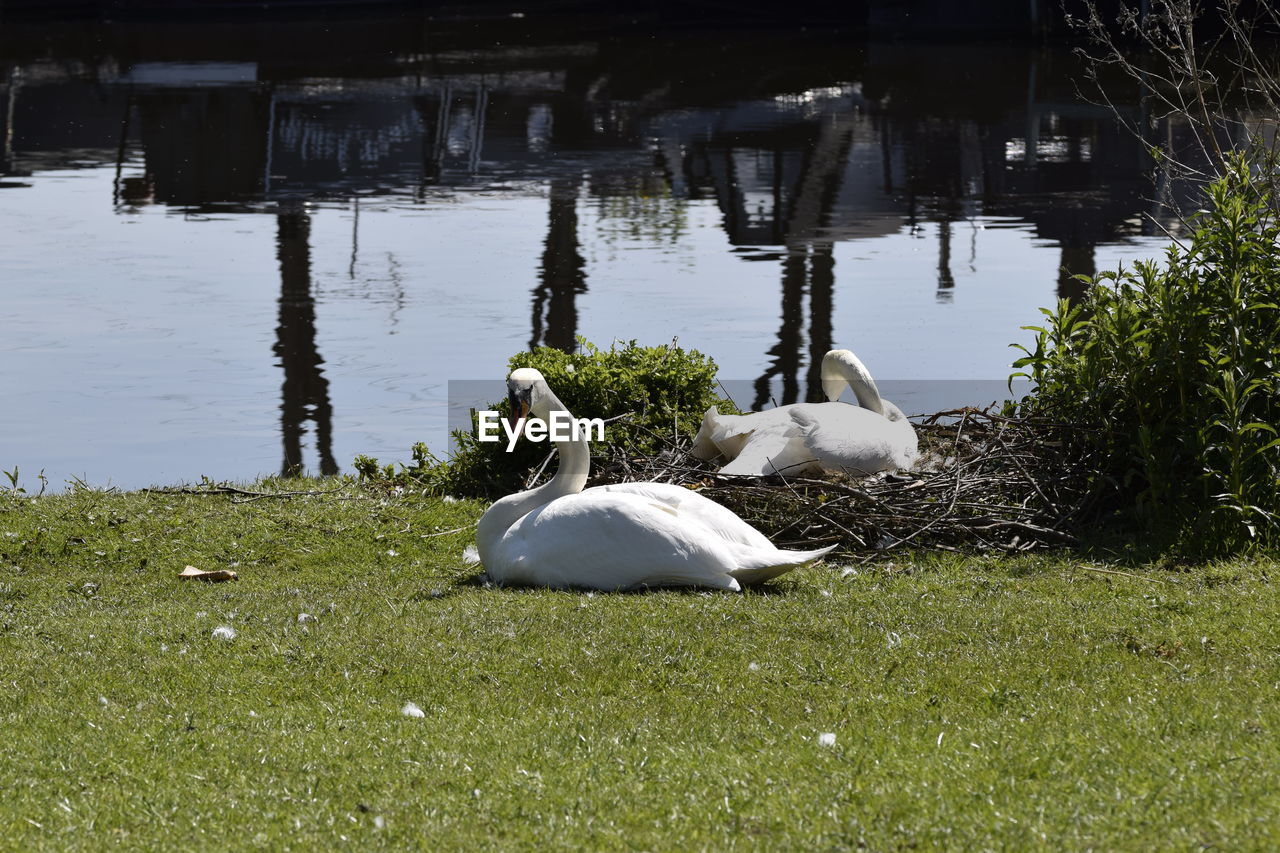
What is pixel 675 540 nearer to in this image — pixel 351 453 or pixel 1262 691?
pixel 1262 691

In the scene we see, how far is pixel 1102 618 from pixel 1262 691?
1250mm

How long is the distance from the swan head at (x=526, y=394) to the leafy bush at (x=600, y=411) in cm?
217

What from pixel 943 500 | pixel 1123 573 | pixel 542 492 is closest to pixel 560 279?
pixel 943 500

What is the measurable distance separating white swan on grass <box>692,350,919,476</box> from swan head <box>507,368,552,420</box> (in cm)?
157

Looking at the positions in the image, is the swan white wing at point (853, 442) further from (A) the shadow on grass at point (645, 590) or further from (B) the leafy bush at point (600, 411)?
(A) the shadow on grass at point (645, 590)

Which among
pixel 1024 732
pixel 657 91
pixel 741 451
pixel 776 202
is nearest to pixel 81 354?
pixel 741 451

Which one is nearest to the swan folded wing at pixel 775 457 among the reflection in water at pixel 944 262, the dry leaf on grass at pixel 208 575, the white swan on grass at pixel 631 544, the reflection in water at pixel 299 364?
the white swan on grass at pixel 631 544

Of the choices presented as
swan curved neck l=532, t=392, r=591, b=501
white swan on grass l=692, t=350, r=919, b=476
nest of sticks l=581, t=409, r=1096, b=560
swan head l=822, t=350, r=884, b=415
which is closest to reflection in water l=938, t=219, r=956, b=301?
swan head l=822, t=350, r=884, b=415

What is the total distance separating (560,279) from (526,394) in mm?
8435

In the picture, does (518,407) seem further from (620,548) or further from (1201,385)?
(1201,385)

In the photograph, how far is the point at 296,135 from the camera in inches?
966

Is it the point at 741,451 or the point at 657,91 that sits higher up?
the point at 657,91

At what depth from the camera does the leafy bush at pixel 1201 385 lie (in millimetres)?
8438

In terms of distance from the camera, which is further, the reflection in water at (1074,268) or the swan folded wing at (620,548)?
the reflection in water at (1074,268)
